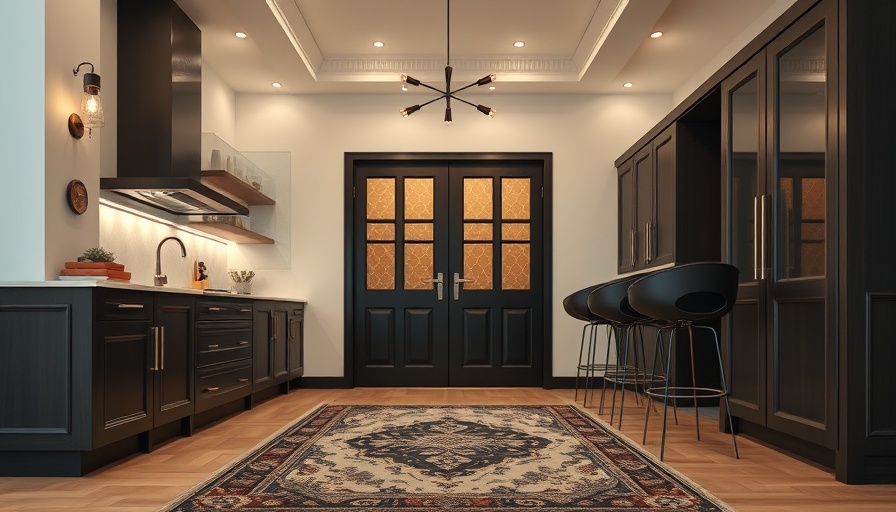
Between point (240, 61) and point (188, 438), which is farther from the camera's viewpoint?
point (240, 61)

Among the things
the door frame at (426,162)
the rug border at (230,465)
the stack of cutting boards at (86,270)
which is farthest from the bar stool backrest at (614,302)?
the stack of cutting boards at (86,270)

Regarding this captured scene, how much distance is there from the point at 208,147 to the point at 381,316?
98.6 inches

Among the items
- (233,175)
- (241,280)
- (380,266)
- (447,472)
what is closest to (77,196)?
(233,175)

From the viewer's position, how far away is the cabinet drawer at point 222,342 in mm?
4723

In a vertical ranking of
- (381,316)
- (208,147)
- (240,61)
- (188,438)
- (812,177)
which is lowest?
(188,438)

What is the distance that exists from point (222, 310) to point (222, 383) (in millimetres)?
468

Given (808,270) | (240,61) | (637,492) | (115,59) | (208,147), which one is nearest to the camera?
(637,492)

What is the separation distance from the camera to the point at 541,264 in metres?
7.59

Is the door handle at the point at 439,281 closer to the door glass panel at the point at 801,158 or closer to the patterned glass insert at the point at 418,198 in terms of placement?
the patterned glass insert at the point at 418,198

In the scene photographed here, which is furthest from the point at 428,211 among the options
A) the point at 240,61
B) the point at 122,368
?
the point at 122,368

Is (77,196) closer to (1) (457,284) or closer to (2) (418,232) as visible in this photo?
(2) (418,232)

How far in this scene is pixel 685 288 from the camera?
12.4 feet

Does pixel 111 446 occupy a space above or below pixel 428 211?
below
